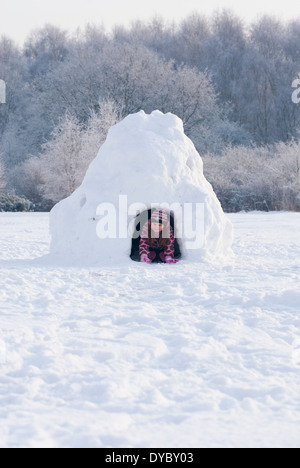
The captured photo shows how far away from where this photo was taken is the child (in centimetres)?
833

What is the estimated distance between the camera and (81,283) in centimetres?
673

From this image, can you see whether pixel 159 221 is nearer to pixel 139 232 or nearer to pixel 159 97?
pixel 139 232

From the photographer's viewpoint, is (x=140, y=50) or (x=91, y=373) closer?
(x=91, y=373)

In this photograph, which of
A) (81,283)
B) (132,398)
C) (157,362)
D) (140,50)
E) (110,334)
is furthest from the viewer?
(140,50)

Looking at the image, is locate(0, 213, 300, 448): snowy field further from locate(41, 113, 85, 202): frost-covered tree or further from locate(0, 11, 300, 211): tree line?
locate(41, 113, 85, 202): frost-covered tree

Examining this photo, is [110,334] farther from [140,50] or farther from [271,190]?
[140,50]

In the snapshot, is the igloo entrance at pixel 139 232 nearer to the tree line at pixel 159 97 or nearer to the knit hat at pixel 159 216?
the knit hat at pixel 159 216

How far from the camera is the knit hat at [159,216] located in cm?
848

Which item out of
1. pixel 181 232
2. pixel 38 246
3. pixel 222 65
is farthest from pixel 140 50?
pixel 181 232

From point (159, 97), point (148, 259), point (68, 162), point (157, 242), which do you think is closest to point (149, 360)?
point (148, 259)

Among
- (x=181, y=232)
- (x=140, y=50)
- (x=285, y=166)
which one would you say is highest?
(x=140, y=50)

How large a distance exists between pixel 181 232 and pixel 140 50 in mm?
28639

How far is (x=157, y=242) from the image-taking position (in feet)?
27.6

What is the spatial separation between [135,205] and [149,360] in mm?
4614
